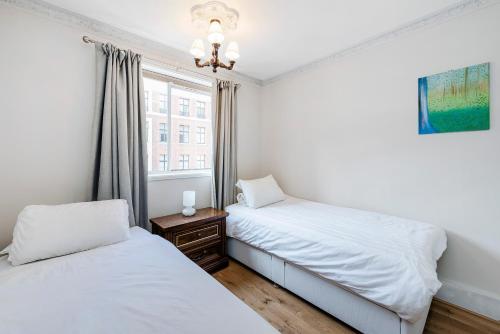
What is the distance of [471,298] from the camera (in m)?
1.79

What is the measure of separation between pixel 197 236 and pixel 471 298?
2.48m

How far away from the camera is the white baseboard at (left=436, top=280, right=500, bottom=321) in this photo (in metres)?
1.70

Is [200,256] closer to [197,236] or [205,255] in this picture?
[205,255]

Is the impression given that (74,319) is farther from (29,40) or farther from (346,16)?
(346,16)

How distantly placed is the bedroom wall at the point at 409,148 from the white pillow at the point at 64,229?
2320mm

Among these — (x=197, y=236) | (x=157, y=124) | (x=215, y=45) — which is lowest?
(x=197, y=236)

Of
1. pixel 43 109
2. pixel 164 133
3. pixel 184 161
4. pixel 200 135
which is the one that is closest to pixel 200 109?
pixel 200 135

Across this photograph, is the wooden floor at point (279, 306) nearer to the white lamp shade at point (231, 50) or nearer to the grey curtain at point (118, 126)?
the grey curtain at point (118, 126)

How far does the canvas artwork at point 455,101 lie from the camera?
1731mm

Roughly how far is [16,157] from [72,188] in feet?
1.41

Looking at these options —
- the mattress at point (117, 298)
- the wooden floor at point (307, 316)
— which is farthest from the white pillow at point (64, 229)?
the wooden floor at point (307, 316)

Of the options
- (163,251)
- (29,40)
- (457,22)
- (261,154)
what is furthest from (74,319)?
(457,22)

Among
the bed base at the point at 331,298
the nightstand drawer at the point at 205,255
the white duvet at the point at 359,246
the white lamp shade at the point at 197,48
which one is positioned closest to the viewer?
the white duvet at the point at 359,246

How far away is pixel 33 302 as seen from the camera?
37.6 inches
